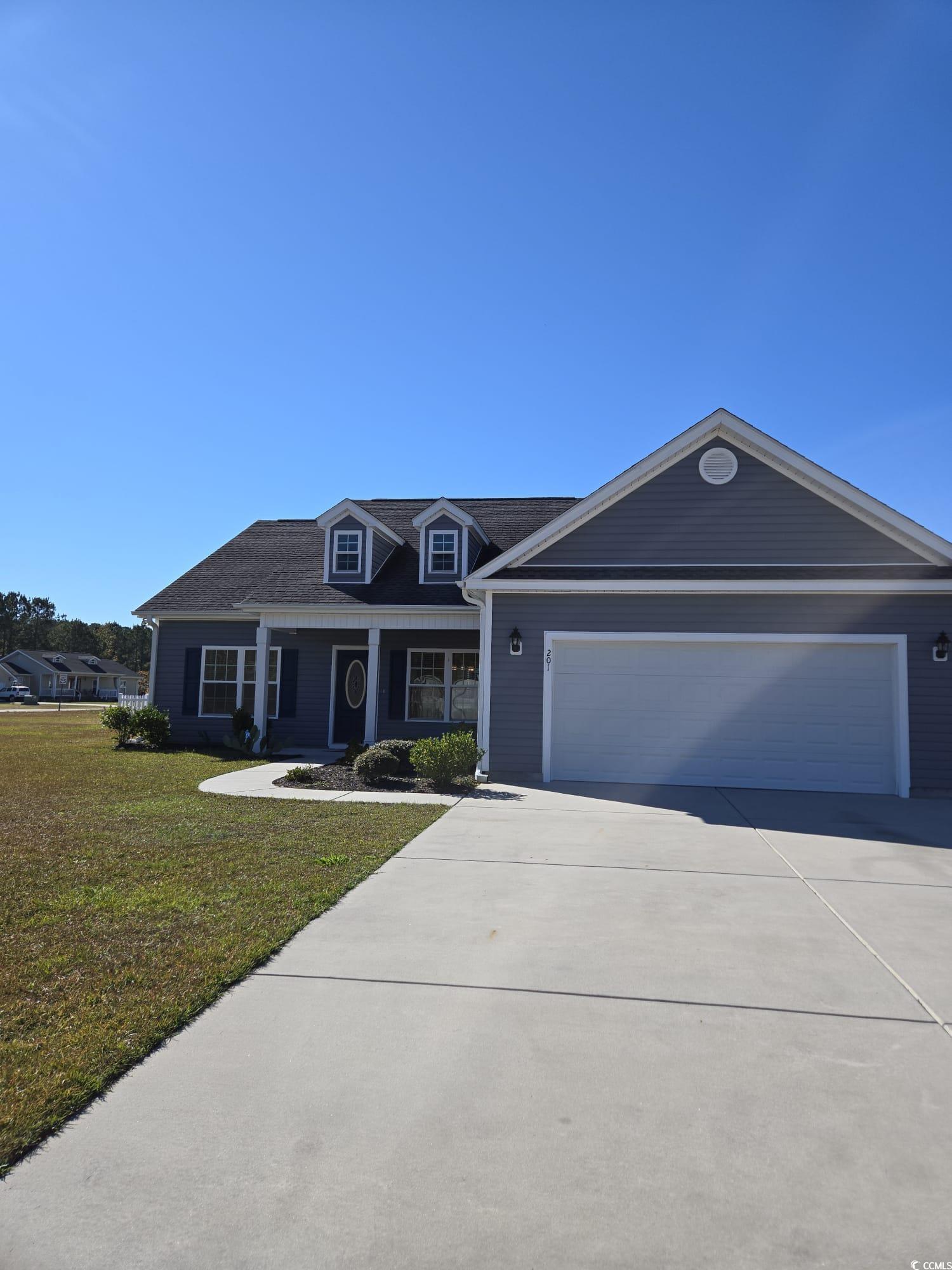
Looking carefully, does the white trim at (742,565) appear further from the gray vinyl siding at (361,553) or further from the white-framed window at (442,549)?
the gray vinyl siding at (361,553)

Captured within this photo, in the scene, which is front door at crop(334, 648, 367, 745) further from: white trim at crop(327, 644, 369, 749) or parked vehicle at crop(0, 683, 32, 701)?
parked vehicle at crop(0, 683, 32, 701)

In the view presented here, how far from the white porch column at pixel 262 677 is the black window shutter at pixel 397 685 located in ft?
8.70

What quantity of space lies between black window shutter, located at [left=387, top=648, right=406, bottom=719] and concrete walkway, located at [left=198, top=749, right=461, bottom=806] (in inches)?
173

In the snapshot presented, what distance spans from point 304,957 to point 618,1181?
241cm

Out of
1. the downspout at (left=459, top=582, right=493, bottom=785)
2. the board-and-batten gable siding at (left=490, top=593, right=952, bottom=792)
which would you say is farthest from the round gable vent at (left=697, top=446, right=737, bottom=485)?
the downspout at (left=459, top=582, right=493, bottom=785)

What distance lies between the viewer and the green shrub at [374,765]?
11867 millimetres

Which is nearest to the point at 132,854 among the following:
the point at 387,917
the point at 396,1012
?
the point at 387,917

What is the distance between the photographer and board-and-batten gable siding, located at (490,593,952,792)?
37.2 feet

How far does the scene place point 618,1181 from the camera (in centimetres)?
254

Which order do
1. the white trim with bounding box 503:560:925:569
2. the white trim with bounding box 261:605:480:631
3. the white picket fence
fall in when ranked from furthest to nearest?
the white picket fence, the white trim with bounding box 261:605:480:631, the white trim with bounding box 503:560:925:569

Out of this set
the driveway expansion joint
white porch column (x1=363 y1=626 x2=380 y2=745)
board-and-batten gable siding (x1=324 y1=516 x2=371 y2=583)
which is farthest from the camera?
board-and-batten gable siding (x1=324 y1=516 x2=371 y2=583)

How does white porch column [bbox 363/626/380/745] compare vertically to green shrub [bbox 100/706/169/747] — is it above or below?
above

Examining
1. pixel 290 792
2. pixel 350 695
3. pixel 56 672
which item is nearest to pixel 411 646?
pixel 350 695

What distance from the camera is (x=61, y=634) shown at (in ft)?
320
